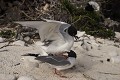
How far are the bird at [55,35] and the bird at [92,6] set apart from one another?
234 cm

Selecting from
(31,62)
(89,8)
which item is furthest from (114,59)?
(89,8)

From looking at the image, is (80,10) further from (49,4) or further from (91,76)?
(91,76)

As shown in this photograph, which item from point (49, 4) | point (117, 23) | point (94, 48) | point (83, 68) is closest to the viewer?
point (83, 68)

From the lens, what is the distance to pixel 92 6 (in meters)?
5.87

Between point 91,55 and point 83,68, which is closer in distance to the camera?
point 83,68

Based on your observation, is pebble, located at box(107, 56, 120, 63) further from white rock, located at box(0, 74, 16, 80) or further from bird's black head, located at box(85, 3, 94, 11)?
bird's black head, located at box(85, 3, 94, 11)

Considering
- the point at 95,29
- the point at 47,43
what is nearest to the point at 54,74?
the point at 47,43

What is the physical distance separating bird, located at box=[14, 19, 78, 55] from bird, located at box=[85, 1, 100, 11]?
2337 millimetres

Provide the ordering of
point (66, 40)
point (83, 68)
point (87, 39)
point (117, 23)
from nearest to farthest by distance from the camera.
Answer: point (66, 40) → point (83, 68) → point (87, 39) → point (117, 23)

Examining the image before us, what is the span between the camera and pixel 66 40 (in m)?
3.42

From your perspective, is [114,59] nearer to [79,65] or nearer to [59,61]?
[79,65]

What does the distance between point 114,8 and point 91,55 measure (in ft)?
8.97

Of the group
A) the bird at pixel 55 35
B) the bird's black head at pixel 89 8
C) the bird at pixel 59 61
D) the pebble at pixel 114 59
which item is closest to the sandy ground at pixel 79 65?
the pebble at pixel 114 59

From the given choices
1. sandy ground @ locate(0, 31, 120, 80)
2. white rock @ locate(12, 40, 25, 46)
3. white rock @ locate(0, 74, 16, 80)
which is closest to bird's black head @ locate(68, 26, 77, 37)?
sandy ground @ locate(0, 31, 120, 80)
